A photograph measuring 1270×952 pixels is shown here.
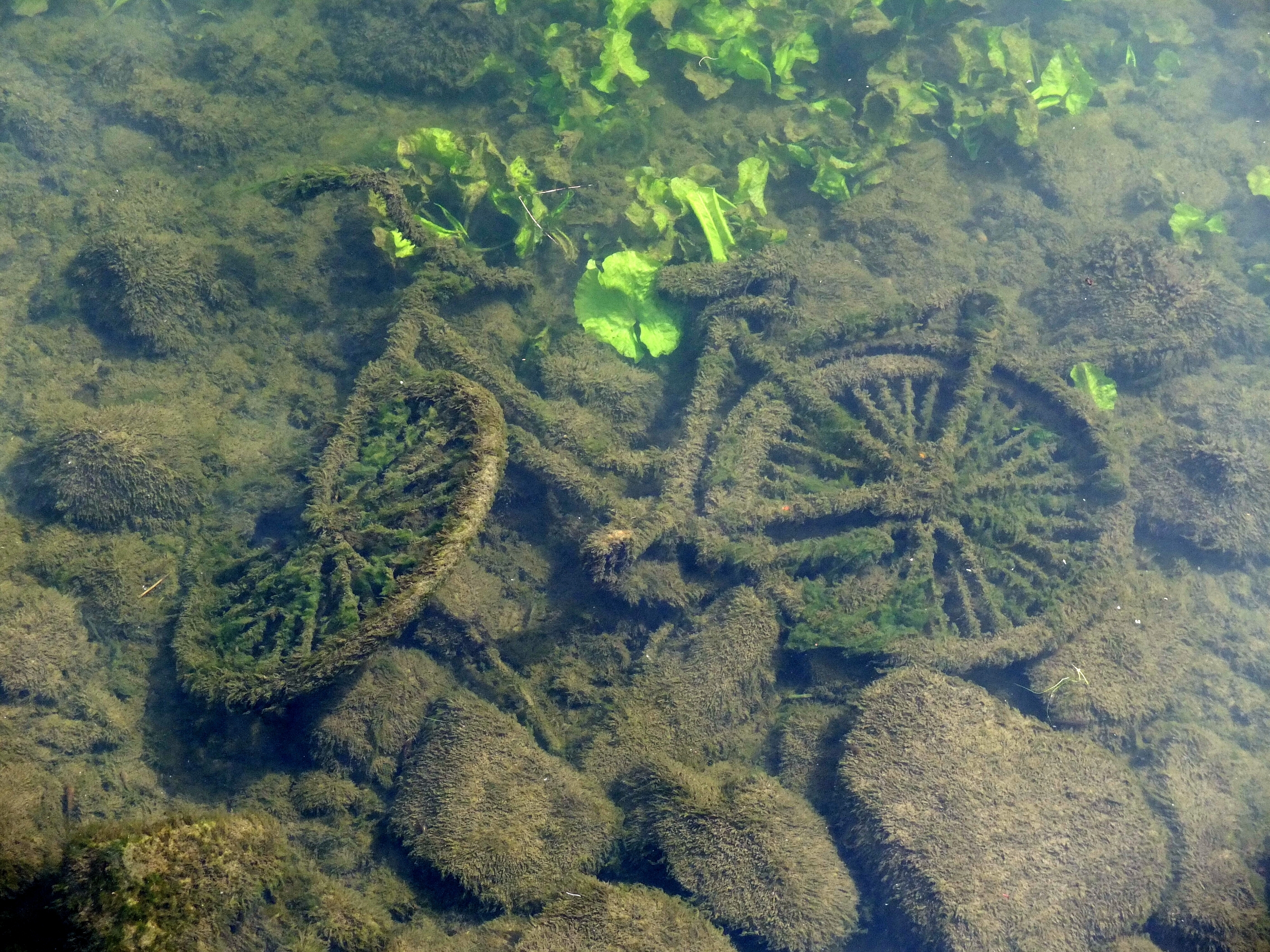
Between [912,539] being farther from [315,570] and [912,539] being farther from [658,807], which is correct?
[315,570]

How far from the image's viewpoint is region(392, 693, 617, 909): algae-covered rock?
15.6 ft

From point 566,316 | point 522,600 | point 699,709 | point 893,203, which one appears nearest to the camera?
point 699,709

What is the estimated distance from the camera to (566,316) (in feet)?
24.4

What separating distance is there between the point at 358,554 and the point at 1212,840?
6851 millimetres

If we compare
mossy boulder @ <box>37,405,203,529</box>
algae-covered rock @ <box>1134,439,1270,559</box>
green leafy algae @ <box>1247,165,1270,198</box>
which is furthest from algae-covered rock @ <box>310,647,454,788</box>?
green leafy algae @ <box>1247,165,1270,198</box>

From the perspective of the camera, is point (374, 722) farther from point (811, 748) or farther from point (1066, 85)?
point (1066, 85)

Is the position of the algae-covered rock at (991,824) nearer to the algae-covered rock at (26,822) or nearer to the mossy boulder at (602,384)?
the mossy boulder at (602,384)

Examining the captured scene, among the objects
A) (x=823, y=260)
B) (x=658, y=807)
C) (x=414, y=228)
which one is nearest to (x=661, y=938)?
(x=658, y=807)

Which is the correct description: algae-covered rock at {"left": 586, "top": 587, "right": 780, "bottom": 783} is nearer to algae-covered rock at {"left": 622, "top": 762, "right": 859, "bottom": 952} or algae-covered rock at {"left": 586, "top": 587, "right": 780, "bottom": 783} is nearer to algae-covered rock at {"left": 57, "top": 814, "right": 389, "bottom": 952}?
algae-covered rock at {"left": 622, "top": 762, "right": 859, "bottom": 952}

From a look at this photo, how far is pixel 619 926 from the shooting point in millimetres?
4594

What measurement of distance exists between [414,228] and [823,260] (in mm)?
4142

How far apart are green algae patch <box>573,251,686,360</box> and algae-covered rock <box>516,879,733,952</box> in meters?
4.52

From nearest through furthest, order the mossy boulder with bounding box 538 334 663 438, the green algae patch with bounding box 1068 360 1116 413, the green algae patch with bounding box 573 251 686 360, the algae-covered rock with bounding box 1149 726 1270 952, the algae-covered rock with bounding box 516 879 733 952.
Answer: the algae-covered rock with bounding box 516 879 733 952 → the algae-covered rock with bounding box 1149 726 1270 952 → the mossy boulder with bounding box 538 334 663 438 → the green algae patch with bounding box 573 251 686 360 → the green algae patch with bounding box 1068 360 1116 413

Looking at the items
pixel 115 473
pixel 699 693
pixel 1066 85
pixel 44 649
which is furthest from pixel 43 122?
pixel 1066 85
